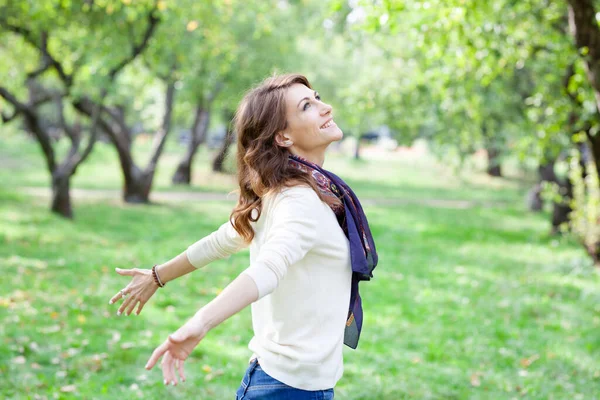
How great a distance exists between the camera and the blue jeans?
2523mm

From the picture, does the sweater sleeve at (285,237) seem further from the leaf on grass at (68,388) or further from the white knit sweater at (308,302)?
the leaf on grass at (68,388)

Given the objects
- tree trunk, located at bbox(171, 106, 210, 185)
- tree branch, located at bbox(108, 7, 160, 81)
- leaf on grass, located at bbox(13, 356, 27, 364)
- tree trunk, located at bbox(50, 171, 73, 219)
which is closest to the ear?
leaf on grass, located at bbox(13, 356, 27, 364)

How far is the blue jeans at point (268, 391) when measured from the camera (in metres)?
2.52

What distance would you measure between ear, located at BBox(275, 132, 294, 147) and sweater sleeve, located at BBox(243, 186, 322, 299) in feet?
0.77

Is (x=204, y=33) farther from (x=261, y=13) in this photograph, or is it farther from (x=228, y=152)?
(x=228, y=152)

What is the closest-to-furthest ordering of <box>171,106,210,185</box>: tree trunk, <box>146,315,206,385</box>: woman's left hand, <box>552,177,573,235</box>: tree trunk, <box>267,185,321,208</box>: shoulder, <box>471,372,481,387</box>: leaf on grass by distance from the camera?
<box>146,315,206,385</box>: woman's left hand
<box>267,185,321,208</box>: shoulder
<box>471,372,481,387</box>: leaf on grass
<box>552,177,573,235</box>: tree trunk
<box>171,106,210,185</box>: tree trunk

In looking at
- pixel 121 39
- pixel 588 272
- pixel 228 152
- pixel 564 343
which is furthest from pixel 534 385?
pixel 121 39

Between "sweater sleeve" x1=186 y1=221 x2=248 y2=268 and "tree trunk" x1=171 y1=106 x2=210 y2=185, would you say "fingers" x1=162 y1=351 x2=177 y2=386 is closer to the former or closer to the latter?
"sweater sleeve" x1=186 y1=221 x2=248 y2=268

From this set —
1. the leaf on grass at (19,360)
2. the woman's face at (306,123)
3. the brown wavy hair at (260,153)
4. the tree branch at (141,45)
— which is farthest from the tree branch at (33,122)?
the woman's face at (306,123)

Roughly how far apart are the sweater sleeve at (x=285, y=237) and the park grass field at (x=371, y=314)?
3.24 metres

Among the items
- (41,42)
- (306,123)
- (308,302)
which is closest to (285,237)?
(308,302)

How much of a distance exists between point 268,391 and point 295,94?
3.65 ft

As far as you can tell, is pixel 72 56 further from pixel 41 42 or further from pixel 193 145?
pixel 193 145

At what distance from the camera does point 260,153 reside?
2.62 m
